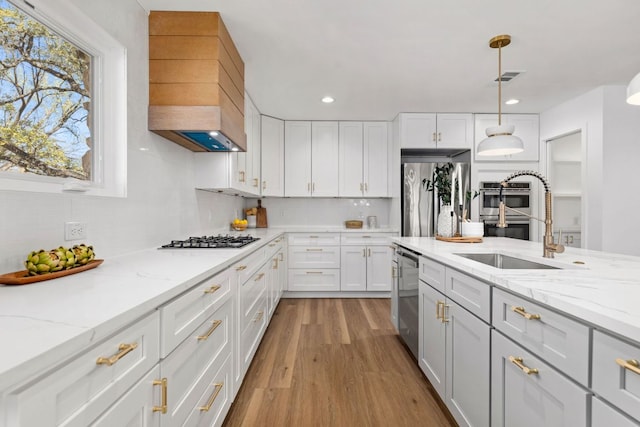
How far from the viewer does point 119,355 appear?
76cm

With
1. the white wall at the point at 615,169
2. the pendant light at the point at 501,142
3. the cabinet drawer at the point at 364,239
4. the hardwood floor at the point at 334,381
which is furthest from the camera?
the cabinet drawer at the point at 364,239

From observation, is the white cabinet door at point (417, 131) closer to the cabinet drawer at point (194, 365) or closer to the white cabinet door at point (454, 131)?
the white cabinet door at point (454, 131)

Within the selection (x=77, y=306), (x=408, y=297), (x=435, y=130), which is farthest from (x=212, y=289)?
(x=435, y=130)

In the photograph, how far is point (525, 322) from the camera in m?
1.10

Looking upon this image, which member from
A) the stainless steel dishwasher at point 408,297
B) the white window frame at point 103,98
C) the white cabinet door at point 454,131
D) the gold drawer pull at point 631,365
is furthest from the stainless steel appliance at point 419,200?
the gold drawer pull at point 631,365

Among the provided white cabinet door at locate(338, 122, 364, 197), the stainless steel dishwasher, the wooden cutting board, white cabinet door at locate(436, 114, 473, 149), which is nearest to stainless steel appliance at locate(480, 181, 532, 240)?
white cabinet door at locate(436, 114, 473, 149)

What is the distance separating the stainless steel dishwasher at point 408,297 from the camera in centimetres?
232

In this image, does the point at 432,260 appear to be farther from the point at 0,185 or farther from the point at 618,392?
the point at 0,185

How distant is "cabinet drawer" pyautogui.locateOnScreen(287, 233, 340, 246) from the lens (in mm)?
4203

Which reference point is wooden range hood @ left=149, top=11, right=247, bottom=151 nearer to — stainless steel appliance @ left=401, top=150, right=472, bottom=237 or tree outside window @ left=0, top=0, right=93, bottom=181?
tree outside window @ left=0, top=0, right=93, bottom=181

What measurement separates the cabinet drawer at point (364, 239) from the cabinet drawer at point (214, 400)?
8.68ft

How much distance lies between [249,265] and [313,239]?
2.10 meters

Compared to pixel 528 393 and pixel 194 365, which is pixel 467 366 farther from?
pixel 194 365

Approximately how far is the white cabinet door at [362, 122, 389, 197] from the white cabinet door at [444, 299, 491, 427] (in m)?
2.80
